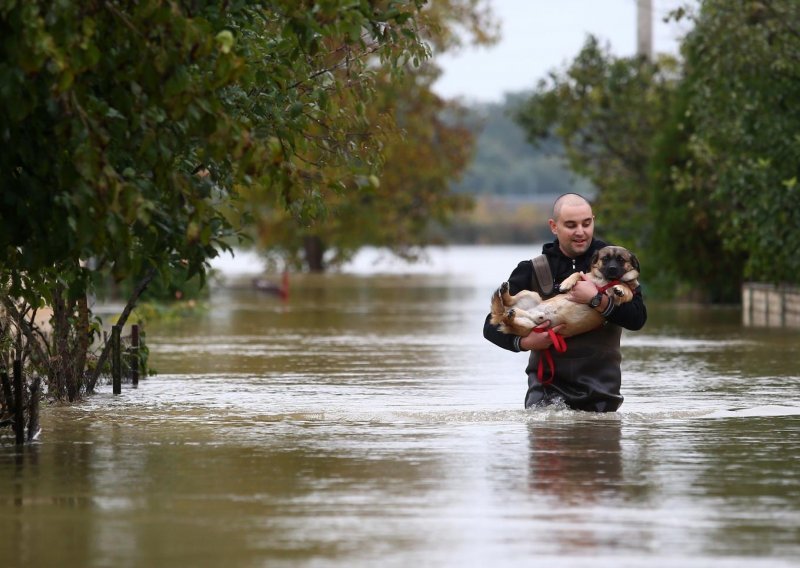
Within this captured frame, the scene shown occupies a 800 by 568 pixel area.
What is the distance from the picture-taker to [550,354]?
1330cm

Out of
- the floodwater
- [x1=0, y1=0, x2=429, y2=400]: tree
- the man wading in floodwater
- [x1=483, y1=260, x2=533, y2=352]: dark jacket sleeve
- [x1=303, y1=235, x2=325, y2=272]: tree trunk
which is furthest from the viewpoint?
[x1=303, y1=235, x2=325, y2=272]: tree trunk

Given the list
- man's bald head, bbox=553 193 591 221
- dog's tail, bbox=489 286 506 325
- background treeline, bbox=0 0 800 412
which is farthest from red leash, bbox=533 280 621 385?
background treeline, bbox=0 0 800 412

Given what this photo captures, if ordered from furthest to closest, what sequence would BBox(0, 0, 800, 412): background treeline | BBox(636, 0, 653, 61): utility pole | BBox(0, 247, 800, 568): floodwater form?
1. BBox(636, 0, 653, 61): utility pole
2. BBox(0, 0, 800, 412): background treeline
3. BBox(0, 247, 800, 568): floodwater

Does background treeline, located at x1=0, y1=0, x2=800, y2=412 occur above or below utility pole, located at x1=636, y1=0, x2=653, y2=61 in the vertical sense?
below

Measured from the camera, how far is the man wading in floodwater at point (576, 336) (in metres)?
12.9

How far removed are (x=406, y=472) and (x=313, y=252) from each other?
198 feet

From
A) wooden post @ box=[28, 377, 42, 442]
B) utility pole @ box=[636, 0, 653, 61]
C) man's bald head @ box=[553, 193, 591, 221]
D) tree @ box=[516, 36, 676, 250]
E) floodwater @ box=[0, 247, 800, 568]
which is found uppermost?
utility pole @ box=[636, 0, 653, 61]

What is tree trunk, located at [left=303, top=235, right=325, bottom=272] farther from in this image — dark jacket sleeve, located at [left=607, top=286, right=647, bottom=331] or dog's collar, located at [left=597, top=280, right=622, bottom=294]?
dog's collar, located at [left=597, top=280, right=622, bottom=294]

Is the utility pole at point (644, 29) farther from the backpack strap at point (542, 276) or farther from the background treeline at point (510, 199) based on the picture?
the backpack strap at point (542, 276)

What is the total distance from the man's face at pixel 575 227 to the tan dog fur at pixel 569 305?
0.42ft

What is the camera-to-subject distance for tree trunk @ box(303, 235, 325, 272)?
71312mm

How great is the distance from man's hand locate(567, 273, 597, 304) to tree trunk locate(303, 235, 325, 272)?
192 feet

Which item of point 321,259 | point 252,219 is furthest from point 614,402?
point 321,259

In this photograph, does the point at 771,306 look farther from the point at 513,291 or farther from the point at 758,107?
the point at 513,291
